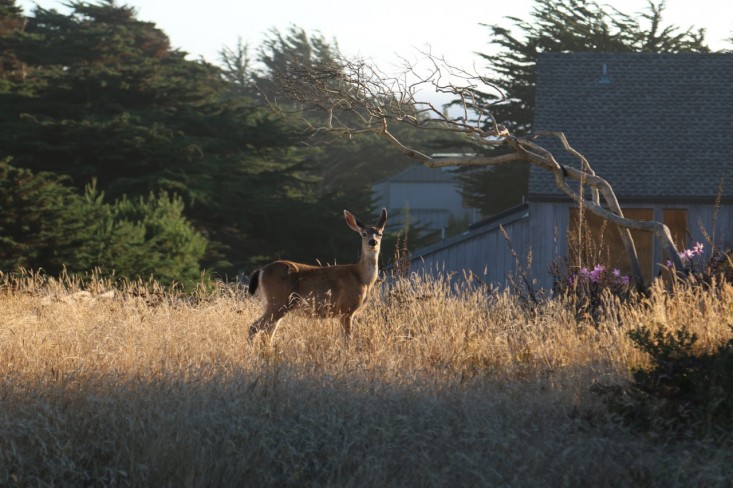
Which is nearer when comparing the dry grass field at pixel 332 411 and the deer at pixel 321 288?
the dry grass field at pixel 332 411

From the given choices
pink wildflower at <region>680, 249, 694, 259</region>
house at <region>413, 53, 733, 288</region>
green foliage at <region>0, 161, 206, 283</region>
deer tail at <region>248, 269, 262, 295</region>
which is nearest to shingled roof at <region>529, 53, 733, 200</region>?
house at <region>413, 53, 733, 288</region>

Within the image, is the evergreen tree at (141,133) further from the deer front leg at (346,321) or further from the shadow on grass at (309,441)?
the shadow on grass at (309,441)

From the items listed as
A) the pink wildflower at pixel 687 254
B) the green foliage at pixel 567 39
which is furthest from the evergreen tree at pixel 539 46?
the pink wildflower at pixel 687 254

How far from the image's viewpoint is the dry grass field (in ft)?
24.7

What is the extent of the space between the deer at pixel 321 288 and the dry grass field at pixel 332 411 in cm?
59

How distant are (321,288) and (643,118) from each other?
1600 cm

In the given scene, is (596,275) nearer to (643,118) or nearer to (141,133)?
(643,118)

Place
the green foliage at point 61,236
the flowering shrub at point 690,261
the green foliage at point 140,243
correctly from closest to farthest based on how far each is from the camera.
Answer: the flowering shrub at point 690,261
the green foliage at point 61,236
the green foliage at point 140,243

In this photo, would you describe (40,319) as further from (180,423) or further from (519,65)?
(519,65)

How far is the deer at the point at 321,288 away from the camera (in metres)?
11.8

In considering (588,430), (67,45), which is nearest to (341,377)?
(588,430)

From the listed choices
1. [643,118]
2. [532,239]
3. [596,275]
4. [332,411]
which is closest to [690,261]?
[596,275]

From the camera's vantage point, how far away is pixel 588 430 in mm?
8180

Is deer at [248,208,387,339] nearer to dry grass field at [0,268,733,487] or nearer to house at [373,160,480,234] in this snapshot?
dry grass field at [0,268,733,487]
